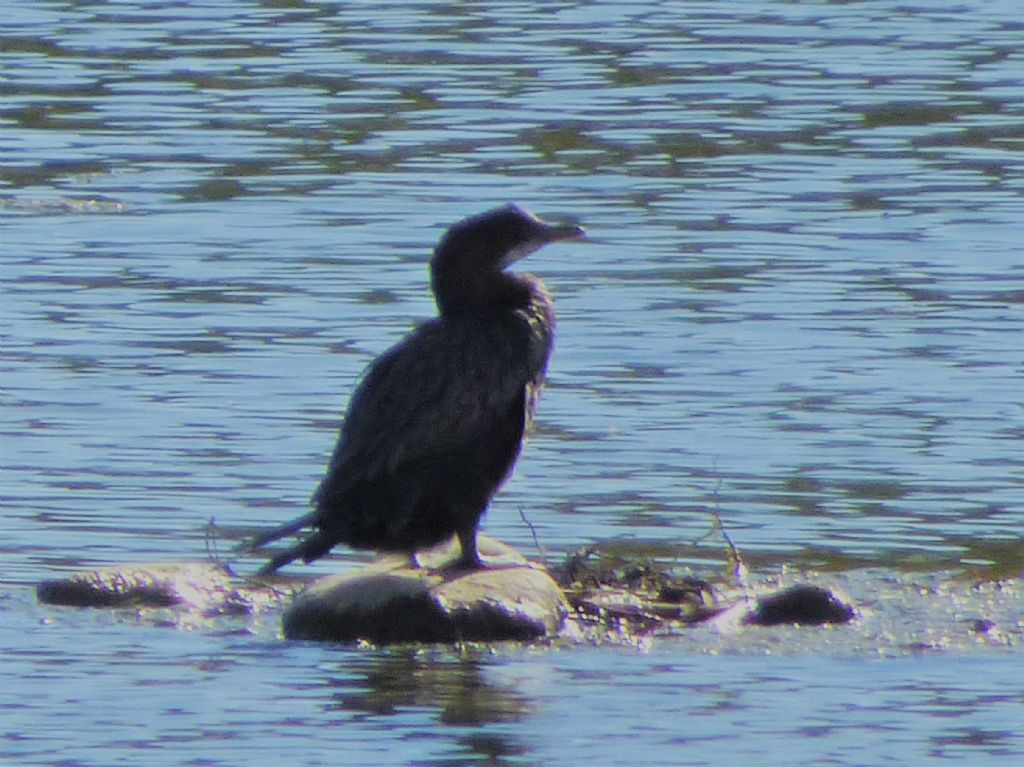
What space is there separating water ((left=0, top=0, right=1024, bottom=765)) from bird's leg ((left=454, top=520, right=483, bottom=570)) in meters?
0.51

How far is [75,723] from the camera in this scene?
817 centimetres

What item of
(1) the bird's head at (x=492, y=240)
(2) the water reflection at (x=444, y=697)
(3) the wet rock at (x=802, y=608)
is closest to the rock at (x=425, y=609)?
(2) the water reflection at (x=444, y=697)

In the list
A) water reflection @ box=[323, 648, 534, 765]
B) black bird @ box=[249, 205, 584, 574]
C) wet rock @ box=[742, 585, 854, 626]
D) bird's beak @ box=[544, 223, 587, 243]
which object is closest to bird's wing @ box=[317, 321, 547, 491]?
black bird @ box=[249, 205, 584, 574]

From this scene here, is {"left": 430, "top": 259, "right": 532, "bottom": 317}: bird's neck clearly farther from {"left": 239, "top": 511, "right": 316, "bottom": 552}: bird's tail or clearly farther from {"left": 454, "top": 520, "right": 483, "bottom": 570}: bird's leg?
{"left": 239, "top": 511, "right": 316, "bottom": 552}: bird's tail

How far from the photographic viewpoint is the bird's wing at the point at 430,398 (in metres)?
9.16

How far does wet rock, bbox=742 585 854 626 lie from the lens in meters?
9.05

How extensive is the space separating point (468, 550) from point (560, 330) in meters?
4.16

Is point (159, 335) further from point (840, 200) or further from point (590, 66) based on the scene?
point (590, 66)

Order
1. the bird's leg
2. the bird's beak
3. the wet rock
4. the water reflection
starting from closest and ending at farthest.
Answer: the water reflection < the wet rock < the bird's leg < the bird's beak

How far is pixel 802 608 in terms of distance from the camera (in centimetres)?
905

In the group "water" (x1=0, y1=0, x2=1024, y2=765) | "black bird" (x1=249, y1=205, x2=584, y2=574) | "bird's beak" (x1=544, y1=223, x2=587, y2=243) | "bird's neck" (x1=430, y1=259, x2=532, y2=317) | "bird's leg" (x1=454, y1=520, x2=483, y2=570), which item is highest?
"bird's beak" (x1=544, y1=223, x2=587, y2=243)

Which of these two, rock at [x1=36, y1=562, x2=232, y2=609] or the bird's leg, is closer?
the bird's leg

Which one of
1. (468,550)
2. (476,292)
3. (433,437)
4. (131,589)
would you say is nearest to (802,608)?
(468,550)

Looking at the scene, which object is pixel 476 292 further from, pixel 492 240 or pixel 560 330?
pixel 560 330
